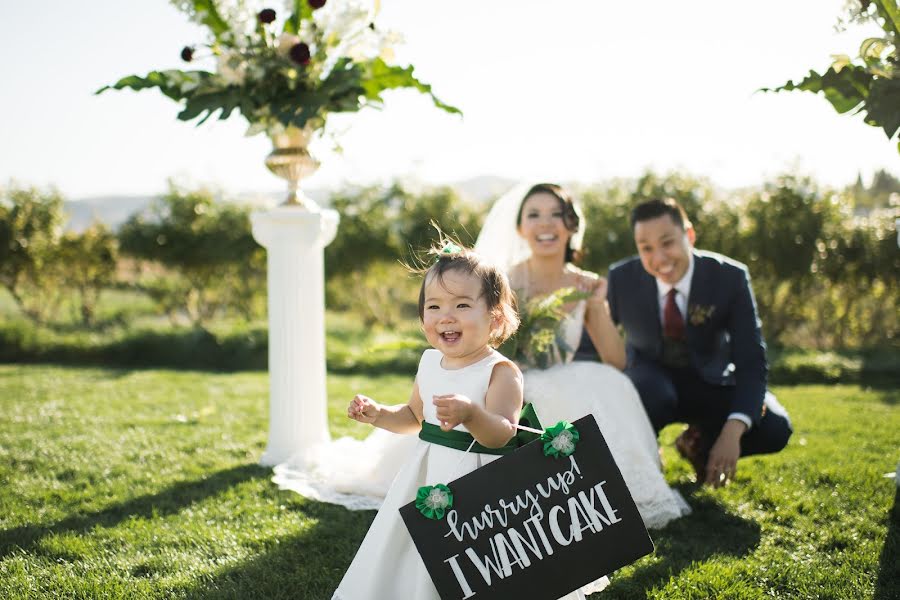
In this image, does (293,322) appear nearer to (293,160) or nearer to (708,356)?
(293,160)

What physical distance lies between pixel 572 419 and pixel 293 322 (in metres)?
1.96

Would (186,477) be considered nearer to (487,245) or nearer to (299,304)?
(299,304)

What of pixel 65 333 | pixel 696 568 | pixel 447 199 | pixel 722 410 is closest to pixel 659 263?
pixel 722 410

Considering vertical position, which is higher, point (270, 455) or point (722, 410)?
point (722, 410)

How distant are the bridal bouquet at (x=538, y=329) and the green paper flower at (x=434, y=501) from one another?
1580 mm

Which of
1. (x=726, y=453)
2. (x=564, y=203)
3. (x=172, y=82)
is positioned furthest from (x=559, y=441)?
(x=172, y=82)

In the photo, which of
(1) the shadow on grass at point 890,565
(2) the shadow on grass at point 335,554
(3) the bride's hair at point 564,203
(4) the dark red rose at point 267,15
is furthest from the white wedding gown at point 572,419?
(4) the dark red rose at point 267,15

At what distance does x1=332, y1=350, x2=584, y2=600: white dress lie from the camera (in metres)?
2.50

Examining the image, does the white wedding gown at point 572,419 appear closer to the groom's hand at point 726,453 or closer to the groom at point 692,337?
the groom's hand at point 726,453

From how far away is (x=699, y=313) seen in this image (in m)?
4.25

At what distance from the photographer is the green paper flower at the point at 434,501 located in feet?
7.16

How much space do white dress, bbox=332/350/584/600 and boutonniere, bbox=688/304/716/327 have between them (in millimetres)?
2108

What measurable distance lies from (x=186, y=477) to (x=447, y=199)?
7954mm

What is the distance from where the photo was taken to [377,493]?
397 centimetres
